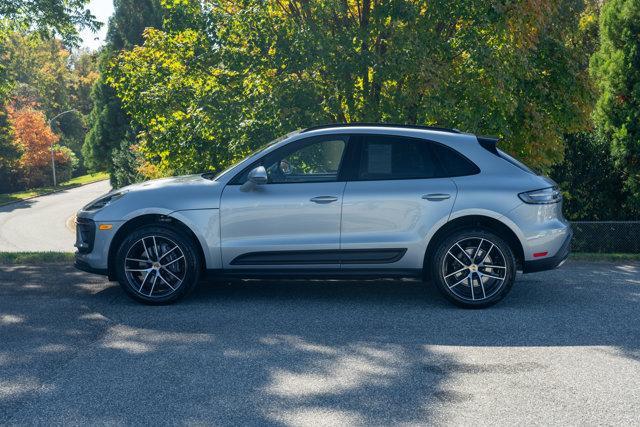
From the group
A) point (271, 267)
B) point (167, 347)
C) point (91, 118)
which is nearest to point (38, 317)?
point (167, 347)

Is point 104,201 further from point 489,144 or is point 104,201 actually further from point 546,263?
point 546,263

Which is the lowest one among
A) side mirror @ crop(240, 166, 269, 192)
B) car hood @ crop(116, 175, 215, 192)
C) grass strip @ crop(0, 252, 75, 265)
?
grass strip @ crop(0, 252, 75, 265)

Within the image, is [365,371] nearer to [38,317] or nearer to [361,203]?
[361,203]

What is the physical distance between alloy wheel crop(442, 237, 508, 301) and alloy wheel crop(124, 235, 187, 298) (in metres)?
2.53

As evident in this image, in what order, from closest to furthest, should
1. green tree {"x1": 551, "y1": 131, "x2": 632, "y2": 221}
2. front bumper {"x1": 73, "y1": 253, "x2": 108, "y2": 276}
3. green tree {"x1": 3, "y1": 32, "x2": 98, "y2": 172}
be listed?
1. front bumper {"x1": 73, "y1": 253, "x2": 108, "y2": 276}
2. green tree {"x1": 551, "y1": 131, "x2": 632, "y2": 221}
3. green tree {"x1": 3, "y1": 32, "x2": 98, "y2": 172}

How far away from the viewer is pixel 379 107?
11188mm

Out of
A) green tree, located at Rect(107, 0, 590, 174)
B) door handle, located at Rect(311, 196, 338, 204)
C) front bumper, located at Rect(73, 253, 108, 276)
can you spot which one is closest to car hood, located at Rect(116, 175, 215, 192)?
front bumper, located at Rect(73, 253, 108, 276)

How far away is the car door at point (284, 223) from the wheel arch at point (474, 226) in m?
0.88

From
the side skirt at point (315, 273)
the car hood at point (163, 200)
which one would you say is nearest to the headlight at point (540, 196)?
the side skirt at point (315, 273)

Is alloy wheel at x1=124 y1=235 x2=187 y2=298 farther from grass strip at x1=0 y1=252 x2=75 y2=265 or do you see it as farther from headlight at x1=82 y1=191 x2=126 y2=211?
grass strip at x1=0 y1=252 x2=75 y2=265

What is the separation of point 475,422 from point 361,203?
297cm

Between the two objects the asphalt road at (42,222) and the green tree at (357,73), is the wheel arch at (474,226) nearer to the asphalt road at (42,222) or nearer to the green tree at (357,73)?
the green tree at (357,73)

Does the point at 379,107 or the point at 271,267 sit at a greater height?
the point at 379,107

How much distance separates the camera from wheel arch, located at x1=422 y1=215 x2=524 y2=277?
6770 millimetres
